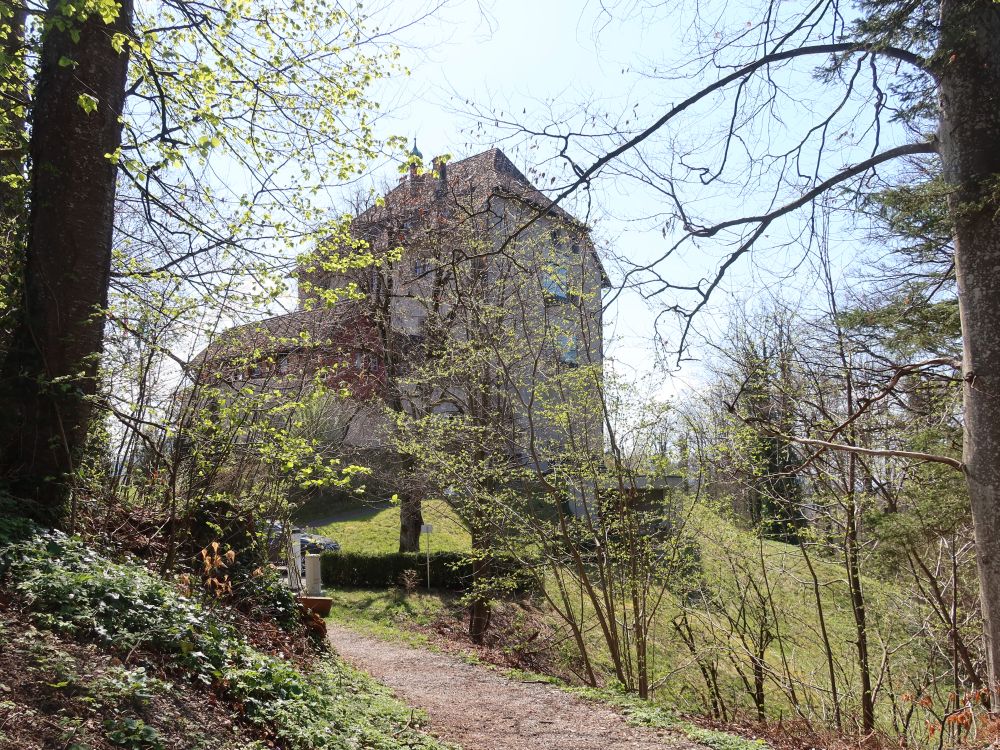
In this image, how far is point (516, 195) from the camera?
4031 mm

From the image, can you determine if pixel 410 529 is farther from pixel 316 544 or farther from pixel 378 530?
pixel 316 544

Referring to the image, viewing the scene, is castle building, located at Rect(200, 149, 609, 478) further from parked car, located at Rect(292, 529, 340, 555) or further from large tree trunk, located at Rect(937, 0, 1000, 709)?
parked car, located at Rect(292, 529, 340, 555)

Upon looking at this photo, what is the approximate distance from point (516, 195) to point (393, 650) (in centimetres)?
954

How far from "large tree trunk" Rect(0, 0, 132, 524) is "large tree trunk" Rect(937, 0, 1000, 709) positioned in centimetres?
564

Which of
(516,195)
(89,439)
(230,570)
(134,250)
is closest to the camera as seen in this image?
(516,195)

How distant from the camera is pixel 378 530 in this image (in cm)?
2019

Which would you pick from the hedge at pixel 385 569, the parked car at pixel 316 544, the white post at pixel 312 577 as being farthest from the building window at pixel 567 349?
the hedge at pixel 385 569

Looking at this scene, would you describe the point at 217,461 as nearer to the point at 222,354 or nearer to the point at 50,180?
the point at 222,354

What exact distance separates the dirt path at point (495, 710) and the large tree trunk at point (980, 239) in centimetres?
370

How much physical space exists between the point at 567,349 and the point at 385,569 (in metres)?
8.70

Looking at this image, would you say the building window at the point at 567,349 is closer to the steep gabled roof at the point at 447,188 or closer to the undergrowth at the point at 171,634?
the steep gabled roof at the point at 447,188

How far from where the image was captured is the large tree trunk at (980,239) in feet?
11.6

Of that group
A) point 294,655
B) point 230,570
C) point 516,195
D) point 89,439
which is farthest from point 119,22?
point 294,655

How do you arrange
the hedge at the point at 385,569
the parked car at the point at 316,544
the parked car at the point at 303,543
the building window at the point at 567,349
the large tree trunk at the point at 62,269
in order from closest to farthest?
1. the large tree trunk at the point at 62,269
2. the parked car at the point at 303,543
3. the building window at the point at 567,349
4. the parked car at the point at 316,544
5. the hedge at the point at 385,569
